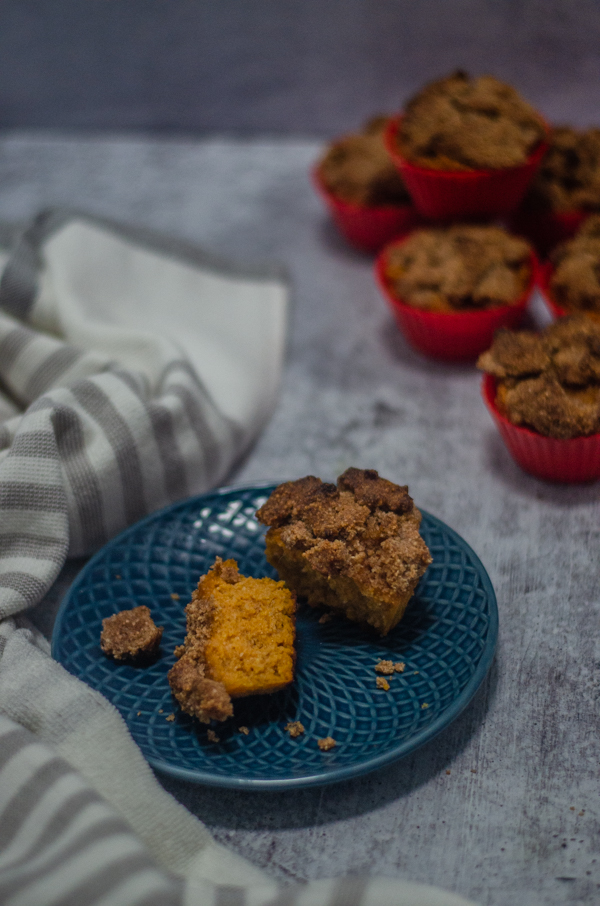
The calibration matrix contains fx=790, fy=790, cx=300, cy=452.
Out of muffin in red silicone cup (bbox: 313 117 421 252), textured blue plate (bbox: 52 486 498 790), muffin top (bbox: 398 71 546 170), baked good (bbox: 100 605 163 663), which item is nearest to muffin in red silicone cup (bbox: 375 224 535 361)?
muffin top (bbox: 398 71 546 170)

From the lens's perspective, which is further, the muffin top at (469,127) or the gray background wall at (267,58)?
the gray background wall at (267,58)

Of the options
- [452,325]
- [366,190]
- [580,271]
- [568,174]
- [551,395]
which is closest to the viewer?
[551,395]

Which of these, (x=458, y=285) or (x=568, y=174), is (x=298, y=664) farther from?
(x=568, y=174)

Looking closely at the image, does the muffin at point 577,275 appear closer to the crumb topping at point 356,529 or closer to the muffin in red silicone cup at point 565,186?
the muffin in red silicone cup at point 565,186

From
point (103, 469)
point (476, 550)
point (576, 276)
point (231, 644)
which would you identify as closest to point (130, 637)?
point (231, 644)

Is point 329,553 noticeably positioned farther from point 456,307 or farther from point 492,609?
point 456,307

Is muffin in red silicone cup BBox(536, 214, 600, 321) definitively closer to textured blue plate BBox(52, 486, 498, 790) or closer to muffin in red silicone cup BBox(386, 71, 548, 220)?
muffin in red silicone cup BBox(386, 71, 548, 220)

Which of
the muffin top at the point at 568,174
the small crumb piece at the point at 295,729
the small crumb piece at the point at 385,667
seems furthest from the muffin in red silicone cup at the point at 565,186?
the small crumb piece at the point at 295,729
